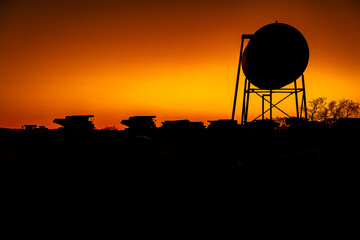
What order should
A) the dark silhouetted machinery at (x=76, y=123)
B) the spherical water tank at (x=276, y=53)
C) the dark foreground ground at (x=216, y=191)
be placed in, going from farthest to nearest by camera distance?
the dark silhouetted machinery at (x=76, y=123) < the spherical water tank at (x=276, y=53) < the dark foreground ground at (x=216, y=191)

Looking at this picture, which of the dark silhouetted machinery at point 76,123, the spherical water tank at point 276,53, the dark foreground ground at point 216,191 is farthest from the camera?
the dark silhouetted machinery at point 76,123

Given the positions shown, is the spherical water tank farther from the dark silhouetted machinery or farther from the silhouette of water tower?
the dark silhouetted machinery

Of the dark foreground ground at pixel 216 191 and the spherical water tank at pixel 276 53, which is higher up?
the spherical water tank at pixel 276 53

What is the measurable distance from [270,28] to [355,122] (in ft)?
18.2

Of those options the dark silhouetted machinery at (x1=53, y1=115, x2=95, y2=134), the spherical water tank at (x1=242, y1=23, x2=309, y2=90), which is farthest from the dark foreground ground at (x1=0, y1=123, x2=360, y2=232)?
the dark silhouetted machinery at (x1=53, y1=115, x2=95, y2=134)

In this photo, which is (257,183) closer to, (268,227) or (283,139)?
(268,227)

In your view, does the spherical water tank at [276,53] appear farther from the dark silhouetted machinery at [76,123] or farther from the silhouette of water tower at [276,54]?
the dark silhouetted machinery at [76,123]

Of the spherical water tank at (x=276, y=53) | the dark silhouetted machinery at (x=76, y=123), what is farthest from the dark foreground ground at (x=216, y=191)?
the dark silhouetted machinery at (x=76, y=123)

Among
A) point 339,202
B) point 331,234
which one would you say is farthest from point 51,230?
point 339,202

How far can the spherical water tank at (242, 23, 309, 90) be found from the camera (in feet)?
33.7

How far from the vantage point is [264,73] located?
10.8m

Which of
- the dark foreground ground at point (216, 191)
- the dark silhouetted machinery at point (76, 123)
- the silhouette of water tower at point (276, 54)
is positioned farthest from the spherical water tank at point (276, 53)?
the dark silhouetted machinery at point (76, 123)

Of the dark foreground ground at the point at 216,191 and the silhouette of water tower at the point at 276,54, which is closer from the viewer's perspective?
the dark foreground ground at the point at 216,191

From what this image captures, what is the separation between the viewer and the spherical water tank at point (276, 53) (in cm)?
1027
